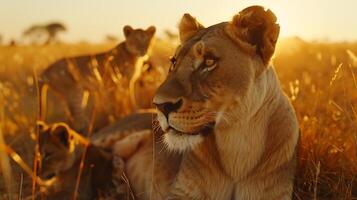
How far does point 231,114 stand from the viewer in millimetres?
3027

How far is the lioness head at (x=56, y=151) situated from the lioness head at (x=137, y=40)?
5.05 metres

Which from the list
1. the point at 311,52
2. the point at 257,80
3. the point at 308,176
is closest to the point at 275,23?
the point at 257,80

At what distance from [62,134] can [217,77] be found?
1.92 metres

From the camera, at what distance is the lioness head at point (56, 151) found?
4.53 metres

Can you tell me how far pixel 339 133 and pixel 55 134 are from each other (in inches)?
78.3

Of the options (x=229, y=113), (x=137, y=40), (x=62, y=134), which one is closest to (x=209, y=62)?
(x=229, y=113)

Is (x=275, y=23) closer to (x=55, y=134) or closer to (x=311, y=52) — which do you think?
(x=55, y=134)

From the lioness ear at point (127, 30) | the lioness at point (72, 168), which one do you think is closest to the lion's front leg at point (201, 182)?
the lioness at point (72, 168)

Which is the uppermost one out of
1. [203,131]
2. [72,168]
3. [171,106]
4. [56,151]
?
[171,106]

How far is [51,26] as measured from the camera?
27.0m

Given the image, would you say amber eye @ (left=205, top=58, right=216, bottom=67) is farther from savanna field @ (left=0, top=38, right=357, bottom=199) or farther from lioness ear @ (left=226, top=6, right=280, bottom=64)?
savanna field @ (left=0, top=38, right=357, bottom=199)

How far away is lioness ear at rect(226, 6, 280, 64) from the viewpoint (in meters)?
3.01

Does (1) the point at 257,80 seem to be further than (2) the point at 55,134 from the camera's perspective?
No

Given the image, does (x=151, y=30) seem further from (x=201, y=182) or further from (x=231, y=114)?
(x=231, y=114)
